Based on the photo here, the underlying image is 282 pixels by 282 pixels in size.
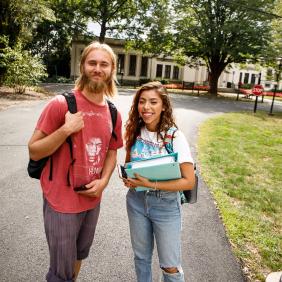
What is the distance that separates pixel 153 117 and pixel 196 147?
7351 millimetres

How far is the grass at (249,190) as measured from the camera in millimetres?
4090

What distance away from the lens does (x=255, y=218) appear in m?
5.08

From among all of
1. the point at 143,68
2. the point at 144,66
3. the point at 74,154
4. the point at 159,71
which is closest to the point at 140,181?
the point at 74,154

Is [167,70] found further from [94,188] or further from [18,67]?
[94,188]

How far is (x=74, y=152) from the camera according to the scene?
2336 mm

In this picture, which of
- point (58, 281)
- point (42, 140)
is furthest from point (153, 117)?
point (58, 281)

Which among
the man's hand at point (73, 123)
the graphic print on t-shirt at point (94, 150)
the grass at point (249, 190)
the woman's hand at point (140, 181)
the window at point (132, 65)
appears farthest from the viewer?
the window at point (132, 65)

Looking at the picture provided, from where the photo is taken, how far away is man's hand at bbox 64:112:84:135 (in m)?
2.19

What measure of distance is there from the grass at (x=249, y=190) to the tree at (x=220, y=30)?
2121cm

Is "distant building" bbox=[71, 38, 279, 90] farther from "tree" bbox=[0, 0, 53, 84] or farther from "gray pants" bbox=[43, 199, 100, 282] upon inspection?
"gray pants" bbox=[43, 199, 100, 282]

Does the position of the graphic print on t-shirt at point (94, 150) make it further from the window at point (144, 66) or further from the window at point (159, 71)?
the window at point (159, 71)

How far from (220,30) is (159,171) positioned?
32444 millimetres

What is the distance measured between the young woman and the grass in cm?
142

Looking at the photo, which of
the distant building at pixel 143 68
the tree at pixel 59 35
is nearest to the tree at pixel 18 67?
the tree at pixel 59 35
